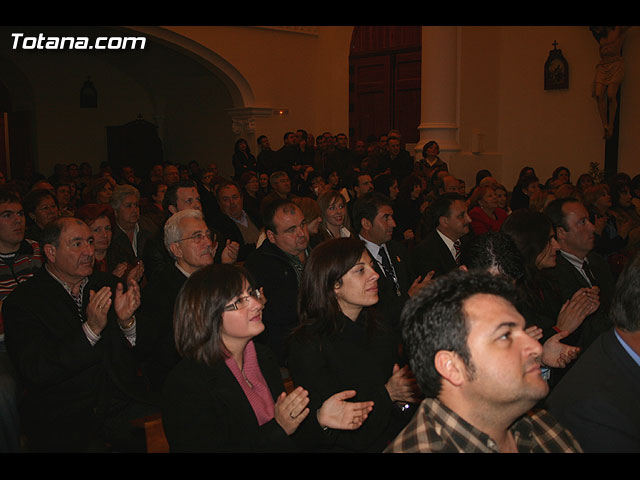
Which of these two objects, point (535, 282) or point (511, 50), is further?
point (511, 50)

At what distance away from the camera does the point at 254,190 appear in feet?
26.2

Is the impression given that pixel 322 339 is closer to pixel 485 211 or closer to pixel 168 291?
pixel 168 291

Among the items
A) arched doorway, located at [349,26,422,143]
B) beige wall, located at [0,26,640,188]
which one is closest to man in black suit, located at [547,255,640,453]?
beige wall, located at [0,26,640,188]

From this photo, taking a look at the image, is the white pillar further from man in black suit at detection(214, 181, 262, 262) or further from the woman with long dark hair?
the woman with long dark hair

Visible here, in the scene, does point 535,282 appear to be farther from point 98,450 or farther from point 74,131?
point 74,131

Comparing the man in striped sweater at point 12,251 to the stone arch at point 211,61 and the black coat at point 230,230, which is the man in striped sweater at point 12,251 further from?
the stone arch at point 211,61

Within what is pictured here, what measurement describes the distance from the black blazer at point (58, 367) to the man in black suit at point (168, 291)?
24cm

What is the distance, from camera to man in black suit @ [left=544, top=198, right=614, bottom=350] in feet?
12.2

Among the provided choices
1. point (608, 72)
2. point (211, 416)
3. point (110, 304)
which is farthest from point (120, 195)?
point (608, 72)

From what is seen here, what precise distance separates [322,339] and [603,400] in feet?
3.73

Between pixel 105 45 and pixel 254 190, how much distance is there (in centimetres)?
803

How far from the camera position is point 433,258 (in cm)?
479

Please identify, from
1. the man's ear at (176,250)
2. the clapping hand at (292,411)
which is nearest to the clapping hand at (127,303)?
the man's ear at (176,250)

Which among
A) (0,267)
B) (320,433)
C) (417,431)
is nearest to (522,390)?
(417,431)
